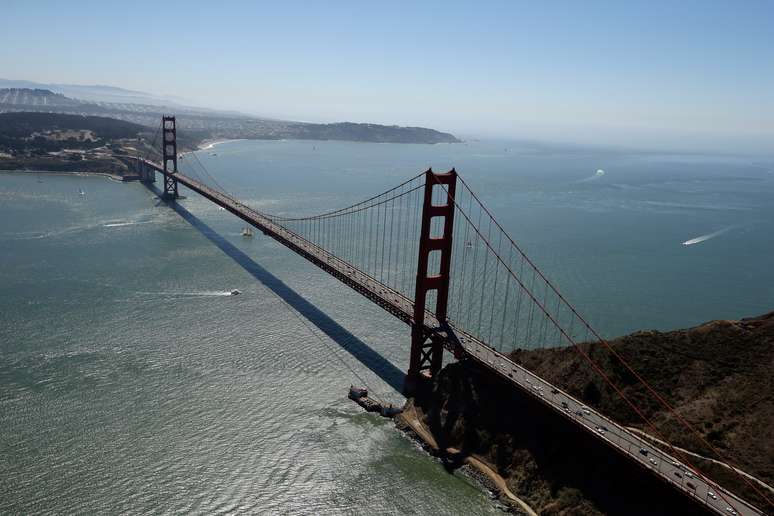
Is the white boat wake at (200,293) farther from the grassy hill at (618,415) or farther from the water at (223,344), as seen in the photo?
the grassy hill at (618,415)

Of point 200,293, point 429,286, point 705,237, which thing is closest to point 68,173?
point 200,293

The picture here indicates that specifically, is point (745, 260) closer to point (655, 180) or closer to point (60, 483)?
point (60, 483)

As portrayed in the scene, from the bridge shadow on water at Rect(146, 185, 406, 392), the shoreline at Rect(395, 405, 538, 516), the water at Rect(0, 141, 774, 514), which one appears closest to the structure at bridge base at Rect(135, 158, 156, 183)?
the water at Rect(0, 141, 774, 514)

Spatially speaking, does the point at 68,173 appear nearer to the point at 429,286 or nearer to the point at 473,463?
the point at 429,286

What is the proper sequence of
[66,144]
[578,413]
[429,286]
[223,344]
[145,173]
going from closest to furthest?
[578,413]
[429,286]
[223,344]
[145,173]
[66,144]

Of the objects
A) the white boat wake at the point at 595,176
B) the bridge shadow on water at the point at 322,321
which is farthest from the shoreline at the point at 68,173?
the white boat wake at the point at 595,176

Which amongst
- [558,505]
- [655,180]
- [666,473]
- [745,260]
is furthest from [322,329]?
[655,180]
